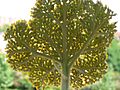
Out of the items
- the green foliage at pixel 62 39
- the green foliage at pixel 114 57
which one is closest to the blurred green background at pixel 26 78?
the green foliage at pixel 114 57

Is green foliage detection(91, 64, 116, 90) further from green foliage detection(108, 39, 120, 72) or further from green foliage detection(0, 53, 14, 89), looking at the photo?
green foliage detection(108, 39, 120, 72)

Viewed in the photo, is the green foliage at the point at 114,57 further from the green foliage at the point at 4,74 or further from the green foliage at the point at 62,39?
the green foliage at the point at 62,39

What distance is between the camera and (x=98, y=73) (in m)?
2.85

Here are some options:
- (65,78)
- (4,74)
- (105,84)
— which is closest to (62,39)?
(65,78)

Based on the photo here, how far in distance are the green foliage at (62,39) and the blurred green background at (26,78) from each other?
4050 mm

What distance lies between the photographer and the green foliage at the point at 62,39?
262 cm

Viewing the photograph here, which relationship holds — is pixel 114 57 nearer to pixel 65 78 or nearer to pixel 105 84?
pixel 105 84

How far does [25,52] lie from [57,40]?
213mm

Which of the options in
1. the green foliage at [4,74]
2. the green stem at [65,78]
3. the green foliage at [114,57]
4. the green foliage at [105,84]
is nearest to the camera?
the green stem at [65,78]

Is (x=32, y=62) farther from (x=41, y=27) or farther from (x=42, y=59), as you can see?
(x=41, y=27)

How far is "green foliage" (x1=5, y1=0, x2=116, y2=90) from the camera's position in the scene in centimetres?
262

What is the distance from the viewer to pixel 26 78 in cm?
1295

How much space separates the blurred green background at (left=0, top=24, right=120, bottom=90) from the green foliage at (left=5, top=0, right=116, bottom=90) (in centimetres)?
405

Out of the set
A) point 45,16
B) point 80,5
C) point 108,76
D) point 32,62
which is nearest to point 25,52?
point 32,62
